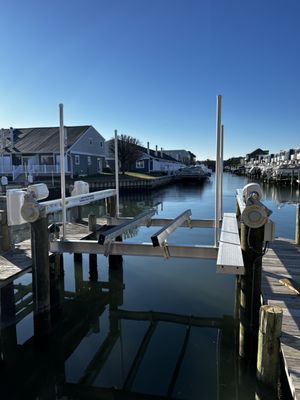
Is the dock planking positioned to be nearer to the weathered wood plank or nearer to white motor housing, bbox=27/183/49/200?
white motor housing, bbox=27/183/49/200

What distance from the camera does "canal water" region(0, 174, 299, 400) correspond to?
16.0ft

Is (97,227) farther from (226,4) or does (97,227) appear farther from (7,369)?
(226,4)

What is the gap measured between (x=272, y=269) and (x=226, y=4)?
28.3 feet

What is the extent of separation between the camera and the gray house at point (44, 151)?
3612cm

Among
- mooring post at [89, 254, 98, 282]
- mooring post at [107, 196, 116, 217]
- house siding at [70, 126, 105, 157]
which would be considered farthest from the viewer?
house siding at [70, 126, 105, 157]

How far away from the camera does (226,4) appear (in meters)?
10.5

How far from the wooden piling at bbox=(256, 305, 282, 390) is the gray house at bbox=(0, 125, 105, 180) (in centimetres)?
3243

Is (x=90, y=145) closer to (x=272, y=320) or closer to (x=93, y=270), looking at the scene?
(x=93, y=270)

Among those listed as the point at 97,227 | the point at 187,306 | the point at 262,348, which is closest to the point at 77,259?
the point at 97,227

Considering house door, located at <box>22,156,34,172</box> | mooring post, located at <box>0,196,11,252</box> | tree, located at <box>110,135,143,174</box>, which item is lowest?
mooring post, located at <box>0,196,11,252</box>

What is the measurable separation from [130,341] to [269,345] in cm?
313

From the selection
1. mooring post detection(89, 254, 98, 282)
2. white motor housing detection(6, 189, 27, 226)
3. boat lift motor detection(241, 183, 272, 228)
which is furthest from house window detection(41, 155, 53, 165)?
boat lift motor detection(241, 183, 272, 228)

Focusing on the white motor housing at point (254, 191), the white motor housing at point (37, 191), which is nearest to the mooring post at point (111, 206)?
the white motor housing at point (37, 191)

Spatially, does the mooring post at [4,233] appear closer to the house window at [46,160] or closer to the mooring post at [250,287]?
the mooring post at [250,287]
